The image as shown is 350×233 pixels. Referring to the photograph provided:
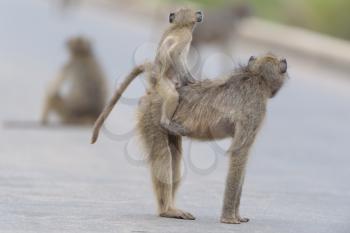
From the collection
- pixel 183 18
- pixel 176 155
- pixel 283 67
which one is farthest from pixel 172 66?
pixel 283 67

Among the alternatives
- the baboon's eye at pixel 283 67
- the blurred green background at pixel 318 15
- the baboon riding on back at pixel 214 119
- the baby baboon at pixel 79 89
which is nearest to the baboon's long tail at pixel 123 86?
the baboon riding on back at pixel 214 119

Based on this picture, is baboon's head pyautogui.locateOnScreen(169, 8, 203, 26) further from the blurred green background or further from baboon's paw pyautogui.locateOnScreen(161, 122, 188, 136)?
the blurred green background

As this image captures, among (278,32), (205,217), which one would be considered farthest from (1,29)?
(205,217)

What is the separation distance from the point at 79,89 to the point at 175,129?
899cm

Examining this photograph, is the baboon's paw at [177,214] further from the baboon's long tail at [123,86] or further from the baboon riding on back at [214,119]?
the baboon's long tail at [123,86]

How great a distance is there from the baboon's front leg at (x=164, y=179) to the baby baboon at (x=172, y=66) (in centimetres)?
16

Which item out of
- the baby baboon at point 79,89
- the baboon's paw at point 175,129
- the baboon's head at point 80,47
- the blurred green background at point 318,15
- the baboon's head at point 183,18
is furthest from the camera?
the blurred green background at point 318,15

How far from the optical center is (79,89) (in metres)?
18.3

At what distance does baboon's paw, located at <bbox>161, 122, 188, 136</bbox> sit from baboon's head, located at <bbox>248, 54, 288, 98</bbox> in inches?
25.3

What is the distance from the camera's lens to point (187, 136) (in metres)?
9.48

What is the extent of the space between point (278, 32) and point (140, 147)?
1844 centimetres

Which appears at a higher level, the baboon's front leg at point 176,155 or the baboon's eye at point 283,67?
the baboon's eye at point 283,67

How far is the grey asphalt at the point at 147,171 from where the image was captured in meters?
9.52

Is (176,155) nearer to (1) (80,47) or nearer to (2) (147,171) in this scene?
(2) (147,171)
